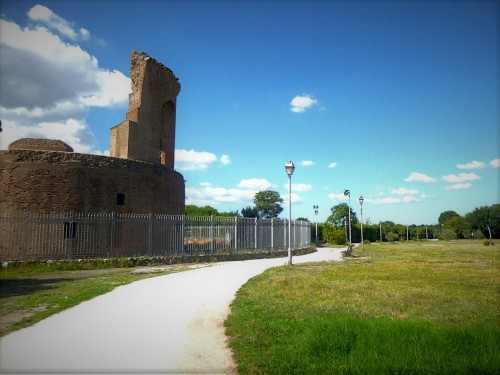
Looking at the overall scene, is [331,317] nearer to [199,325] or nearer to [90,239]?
[199,325]

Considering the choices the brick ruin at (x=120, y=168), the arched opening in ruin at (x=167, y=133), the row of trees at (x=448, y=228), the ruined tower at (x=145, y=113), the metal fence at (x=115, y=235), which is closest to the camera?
the metal fence at (x=115, y=235)

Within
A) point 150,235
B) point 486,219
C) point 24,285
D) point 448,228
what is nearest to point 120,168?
point 150,235

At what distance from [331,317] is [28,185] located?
1647 cm

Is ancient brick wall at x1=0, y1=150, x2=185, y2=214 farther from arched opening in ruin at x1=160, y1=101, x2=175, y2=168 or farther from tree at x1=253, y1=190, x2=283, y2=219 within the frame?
tree at x1=253, y1=190, x2=283, y2=219

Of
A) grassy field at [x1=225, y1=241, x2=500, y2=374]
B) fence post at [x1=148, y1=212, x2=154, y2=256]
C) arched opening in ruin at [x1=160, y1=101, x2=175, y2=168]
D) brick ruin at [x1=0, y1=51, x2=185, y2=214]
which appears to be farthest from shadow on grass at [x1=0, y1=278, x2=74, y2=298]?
arched opening in ruin at [x1=160, y1=101, x2=175, y2=168]

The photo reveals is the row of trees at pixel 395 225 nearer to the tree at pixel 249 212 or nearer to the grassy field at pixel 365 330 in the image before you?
the tree at pixel 249 212

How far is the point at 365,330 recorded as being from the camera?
16.4ft

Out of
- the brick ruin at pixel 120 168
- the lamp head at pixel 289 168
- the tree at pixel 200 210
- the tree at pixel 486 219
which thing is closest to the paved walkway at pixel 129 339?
the lamp head at pixel 289 168

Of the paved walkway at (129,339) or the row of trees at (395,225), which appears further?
the row of trees at (395,225)

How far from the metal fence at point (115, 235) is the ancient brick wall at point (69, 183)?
1.09 m

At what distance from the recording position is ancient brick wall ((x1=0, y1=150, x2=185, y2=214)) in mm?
16875

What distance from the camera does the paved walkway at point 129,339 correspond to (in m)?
4.13

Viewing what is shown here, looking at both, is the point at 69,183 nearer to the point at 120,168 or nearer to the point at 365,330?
the point at 120,168

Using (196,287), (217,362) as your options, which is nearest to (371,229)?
(196,287)
